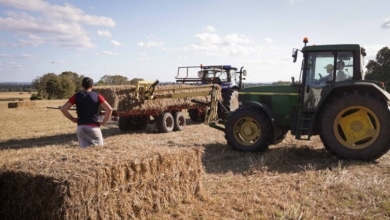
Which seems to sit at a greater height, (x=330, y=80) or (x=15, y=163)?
(x=330, y=80)

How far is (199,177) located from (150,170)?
982mm

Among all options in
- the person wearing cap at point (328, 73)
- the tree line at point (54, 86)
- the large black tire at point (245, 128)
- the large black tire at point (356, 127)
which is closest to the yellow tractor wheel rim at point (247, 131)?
the large black tire at point (245, 128)

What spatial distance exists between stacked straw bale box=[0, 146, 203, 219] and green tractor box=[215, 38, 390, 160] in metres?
3.87

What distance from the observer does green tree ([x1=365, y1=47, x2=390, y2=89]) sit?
31781mm

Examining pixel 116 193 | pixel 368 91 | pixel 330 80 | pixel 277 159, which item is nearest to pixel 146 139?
pixel 277 159

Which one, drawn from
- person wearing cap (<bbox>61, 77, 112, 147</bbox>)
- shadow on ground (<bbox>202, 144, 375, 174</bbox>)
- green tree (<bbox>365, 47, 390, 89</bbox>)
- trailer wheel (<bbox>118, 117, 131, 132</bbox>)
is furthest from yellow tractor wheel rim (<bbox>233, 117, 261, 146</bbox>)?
green tree (<bbox>365, 47, 390, 89</bbox>)

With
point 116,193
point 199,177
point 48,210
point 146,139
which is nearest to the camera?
point 48,210

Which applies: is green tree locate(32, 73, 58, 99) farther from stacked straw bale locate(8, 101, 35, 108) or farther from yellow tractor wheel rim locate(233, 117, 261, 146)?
yellow tractor wheel rim locate(233, 117, 261, 146)

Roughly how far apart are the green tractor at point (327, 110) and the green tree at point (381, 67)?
27140 millimetres

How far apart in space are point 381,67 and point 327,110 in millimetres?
28717

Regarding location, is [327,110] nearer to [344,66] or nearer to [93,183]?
[344,66]

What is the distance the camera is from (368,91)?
7.25 metres

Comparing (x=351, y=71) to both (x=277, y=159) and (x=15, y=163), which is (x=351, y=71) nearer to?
(x=277, y=159)

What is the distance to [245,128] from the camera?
8695 millimetres
